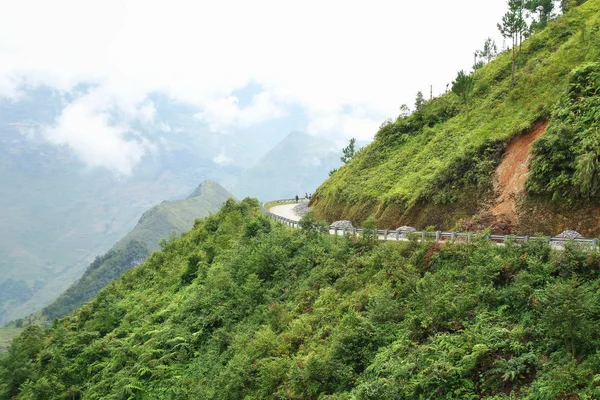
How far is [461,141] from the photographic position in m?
32.1

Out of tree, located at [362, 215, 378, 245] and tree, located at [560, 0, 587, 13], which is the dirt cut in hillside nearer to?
tree, located at [362, 215, 378, 245]

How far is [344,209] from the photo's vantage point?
128ft

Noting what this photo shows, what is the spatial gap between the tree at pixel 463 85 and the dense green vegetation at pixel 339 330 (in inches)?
793

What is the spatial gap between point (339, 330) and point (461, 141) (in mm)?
20062

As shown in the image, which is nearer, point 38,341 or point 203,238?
point 38,341

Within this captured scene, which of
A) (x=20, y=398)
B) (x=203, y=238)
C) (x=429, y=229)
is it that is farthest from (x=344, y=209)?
(x=20, y=398)

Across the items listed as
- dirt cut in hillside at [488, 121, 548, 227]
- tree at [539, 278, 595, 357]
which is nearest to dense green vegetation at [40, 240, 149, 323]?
dirt cut in hillside at [488, 121, 548, 227]

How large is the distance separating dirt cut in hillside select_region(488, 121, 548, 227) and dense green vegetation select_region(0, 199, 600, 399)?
237 inches

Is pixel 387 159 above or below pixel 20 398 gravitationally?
above

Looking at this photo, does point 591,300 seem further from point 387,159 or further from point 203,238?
point 203,238

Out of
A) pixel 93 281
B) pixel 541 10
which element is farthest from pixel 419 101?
pixel 93 281

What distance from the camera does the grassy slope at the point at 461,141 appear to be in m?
27.2

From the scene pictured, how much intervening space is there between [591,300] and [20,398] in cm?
3238

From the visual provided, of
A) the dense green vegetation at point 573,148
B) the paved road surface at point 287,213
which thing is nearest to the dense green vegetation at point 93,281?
the paved road surface at point 287,213
